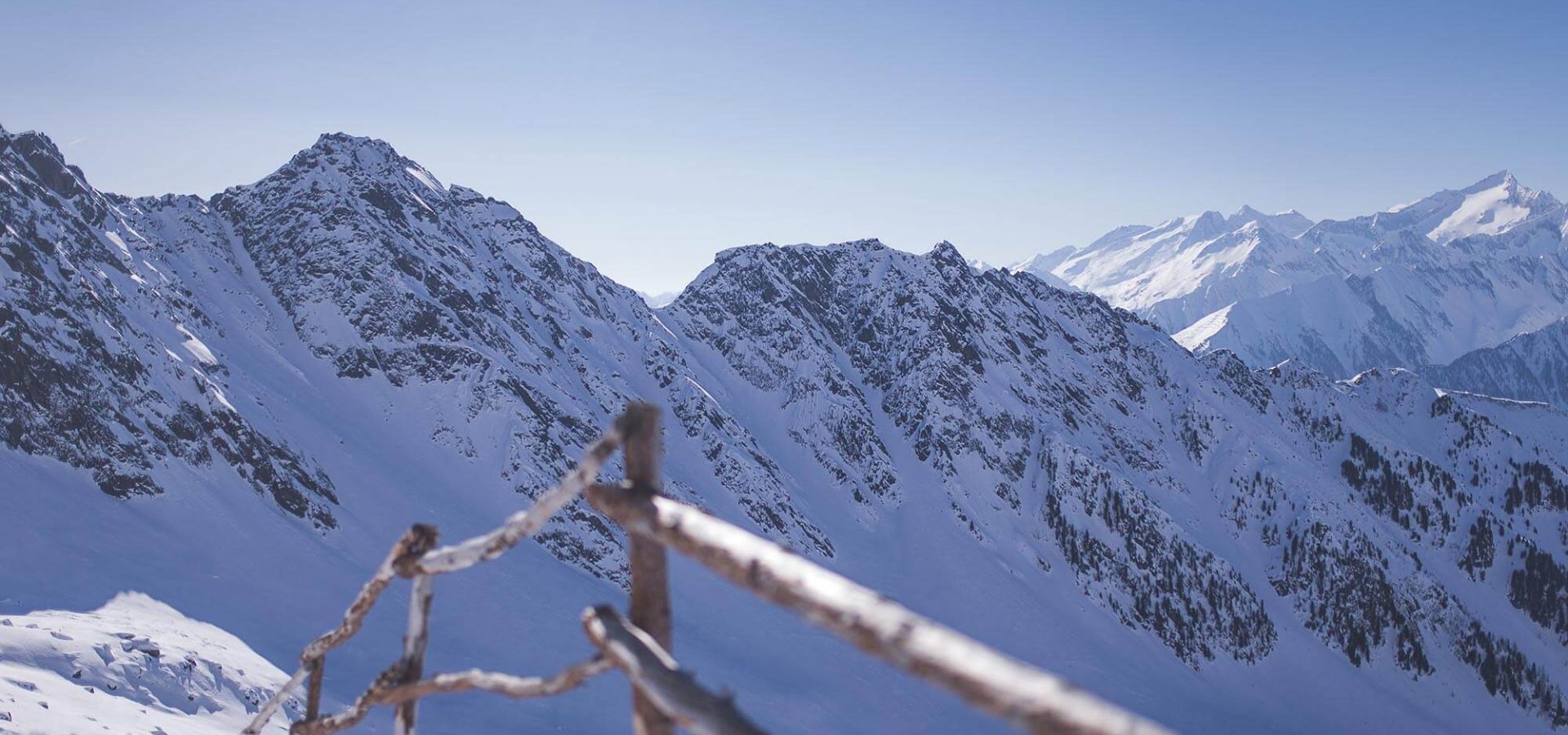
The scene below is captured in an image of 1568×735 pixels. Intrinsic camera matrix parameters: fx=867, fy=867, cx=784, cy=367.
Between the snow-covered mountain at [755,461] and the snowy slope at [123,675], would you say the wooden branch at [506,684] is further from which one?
the snow-covered mountain at [755,461]

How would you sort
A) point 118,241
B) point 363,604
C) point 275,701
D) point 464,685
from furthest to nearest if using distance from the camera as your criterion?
point 118,241 → point 275,701 → point 363,604 → point 464,685

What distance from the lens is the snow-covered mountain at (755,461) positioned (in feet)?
154

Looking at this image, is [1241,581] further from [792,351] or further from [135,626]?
[135,626]

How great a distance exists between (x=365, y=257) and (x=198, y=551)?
1543 inches

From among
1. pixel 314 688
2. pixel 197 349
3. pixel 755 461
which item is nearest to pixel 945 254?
pixel 755 461

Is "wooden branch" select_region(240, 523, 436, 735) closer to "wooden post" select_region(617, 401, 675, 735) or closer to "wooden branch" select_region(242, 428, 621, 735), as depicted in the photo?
"wooden branch" select_region(242, 428, 621, 735)

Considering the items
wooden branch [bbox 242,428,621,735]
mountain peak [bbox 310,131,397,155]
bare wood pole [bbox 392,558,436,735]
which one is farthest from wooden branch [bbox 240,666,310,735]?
mountain peak [bbox 310,131,397,155]

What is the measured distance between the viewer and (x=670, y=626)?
312 cm

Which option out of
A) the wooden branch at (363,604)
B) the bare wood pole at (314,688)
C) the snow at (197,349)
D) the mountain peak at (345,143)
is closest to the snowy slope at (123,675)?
the bare wood pole at (314,688)

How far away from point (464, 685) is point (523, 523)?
37.5 inches

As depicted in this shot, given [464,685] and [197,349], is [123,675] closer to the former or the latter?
[464,685]

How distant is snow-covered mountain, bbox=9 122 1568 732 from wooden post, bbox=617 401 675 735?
38.4 meters

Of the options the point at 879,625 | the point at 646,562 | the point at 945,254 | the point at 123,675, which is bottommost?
the point at 123,675

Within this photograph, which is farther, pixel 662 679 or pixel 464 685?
pixel 464 685
